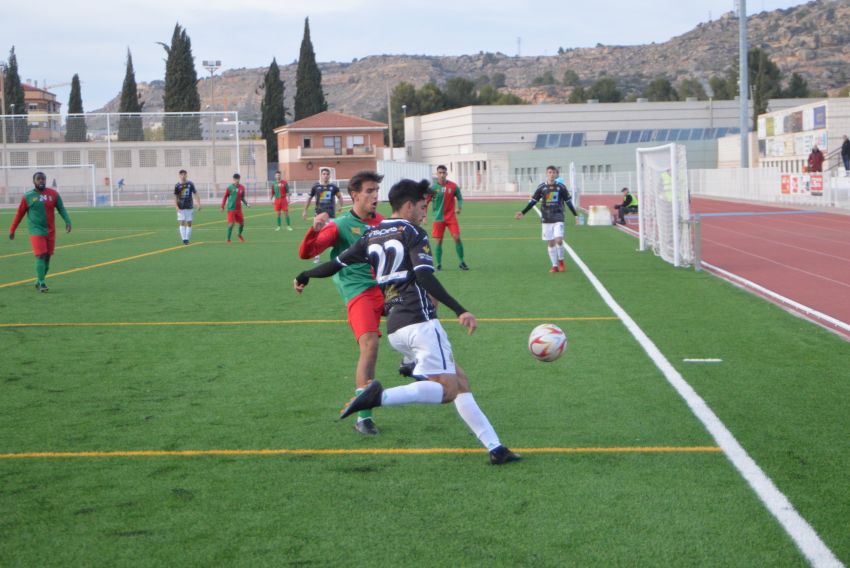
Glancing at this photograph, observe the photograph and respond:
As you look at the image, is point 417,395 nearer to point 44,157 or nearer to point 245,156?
point 44,157

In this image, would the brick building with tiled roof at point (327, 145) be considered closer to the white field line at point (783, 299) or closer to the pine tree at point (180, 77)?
the pine tree at point (180, 77)

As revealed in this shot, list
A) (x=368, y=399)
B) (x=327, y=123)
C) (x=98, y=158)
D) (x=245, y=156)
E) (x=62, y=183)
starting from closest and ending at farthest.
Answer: (x=368, y=399), (x=62, y=183), (x=98, y=158), (x=245, y=156), (x=327, y=123)

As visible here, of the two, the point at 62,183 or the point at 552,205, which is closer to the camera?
the point at 552,205

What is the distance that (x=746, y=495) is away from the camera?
5.48 m

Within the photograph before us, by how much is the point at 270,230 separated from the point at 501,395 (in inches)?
1056

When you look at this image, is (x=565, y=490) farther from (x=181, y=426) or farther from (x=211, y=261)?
(x=211, y=261)

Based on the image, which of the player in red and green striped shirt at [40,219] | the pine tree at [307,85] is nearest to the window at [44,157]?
the pine tree at [307,85]

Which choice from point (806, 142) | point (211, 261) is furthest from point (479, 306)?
→ point (806, 142)

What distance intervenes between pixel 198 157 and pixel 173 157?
177 cm

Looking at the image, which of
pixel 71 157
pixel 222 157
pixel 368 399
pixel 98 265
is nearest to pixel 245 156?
pixel 222 157

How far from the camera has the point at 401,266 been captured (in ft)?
20.2

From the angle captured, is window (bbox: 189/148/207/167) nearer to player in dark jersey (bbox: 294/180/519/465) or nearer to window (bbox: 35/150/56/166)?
window (bbox: 35/150/56/166)

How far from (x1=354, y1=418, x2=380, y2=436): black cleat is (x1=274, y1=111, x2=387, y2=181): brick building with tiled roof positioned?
9175cm

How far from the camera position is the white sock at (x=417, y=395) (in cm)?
597
